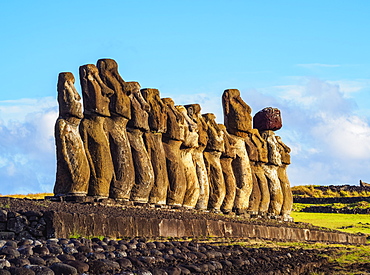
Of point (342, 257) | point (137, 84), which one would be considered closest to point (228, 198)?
point (137, 84)

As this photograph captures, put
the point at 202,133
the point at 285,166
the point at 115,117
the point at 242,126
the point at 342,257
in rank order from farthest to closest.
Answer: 1. the point at 285,166
2. the point at 242,126
3. the point at 202,133
4. the point at 115,117
5. the point at 342,257

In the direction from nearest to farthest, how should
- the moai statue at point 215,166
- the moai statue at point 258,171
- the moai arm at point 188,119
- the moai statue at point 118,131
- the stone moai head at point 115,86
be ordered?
the moai statue at point 118,131
the stone moai head at point 115,86
the moai arm at point 188,119
the moai statue at point 215,166
the moai statue at point 258,171

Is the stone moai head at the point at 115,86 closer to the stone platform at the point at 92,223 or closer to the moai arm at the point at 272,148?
the stone platform at the point at 92,223

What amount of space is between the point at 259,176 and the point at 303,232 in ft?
12.9

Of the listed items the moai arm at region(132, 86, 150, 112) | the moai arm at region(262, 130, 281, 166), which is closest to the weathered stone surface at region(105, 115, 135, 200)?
the moai arm at region(132, 86, 150, 112)

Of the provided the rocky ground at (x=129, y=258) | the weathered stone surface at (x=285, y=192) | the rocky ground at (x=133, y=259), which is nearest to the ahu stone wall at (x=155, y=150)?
the weathered stone surface at (x=285, y=192)

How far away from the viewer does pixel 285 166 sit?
25.7m

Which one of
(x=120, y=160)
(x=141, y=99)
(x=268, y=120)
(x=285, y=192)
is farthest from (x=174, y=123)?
(x=285, y=192)

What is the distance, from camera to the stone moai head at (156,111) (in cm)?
1689

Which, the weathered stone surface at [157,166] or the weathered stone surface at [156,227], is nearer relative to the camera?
the weathered stone surface at [156,227]

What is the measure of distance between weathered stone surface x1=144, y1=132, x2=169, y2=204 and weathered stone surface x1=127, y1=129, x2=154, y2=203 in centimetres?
35

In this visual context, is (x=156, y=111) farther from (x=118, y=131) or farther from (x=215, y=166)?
(x=215, y=166)

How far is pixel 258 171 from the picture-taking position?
23.2 m

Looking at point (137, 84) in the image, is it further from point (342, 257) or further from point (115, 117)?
point (342, 257)
